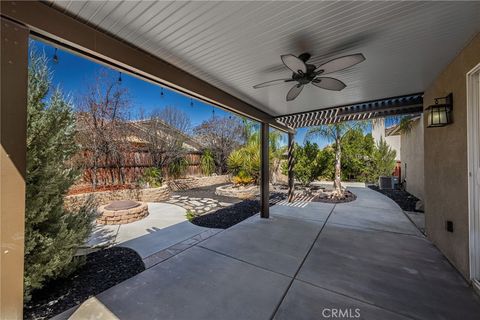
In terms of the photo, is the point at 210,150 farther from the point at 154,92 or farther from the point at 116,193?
the point at 116,193

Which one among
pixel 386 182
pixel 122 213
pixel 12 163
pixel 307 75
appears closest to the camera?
pixel 12 163

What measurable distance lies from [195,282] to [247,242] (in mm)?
1330

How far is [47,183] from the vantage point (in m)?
2.19

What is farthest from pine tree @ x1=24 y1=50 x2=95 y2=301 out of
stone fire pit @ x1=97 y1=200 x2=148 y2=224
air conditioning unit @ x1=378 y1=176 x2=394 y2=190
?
air conditioning unit @ x1=378 y1=176 x2=394 y2=190

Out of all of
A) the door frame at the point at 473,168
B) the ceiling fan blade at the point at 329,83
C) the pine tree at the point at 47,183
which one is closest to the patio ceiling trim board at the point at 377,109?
the door frame at the point at 473,168

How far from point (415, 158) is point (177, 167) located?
10153mm

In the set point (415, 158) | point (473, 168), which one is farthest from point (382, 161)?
point (473, 168)

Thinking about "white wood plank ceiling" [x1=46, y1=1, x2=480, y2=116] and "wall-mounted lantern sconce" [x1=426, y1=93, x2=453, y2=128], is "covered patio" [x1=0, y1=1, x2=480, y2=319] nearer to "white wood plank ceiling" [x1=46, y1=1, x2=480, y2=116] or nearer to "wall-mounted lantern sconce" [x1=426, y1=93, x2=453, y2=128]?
"white wood plank ceiling" [x1=46, y1=1, x2=480, y2=116]

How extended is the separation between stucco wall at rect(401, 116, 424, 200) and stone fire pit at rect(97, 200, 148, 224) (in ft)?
28.7

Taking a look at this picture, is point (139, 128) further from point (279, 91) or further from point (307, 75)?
point (307, 75)

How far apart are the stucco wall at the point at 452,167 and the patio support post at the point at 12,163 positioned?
448 cm

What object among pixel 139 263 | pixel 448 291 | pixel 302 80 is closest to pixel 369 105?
pixel 302 80

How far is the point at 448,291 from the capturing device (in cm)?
221

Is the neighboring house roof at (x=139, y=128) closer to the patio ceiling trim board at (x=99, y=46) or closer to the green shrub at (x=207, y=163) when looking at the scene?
the green shrub at (x=207, y=163)
